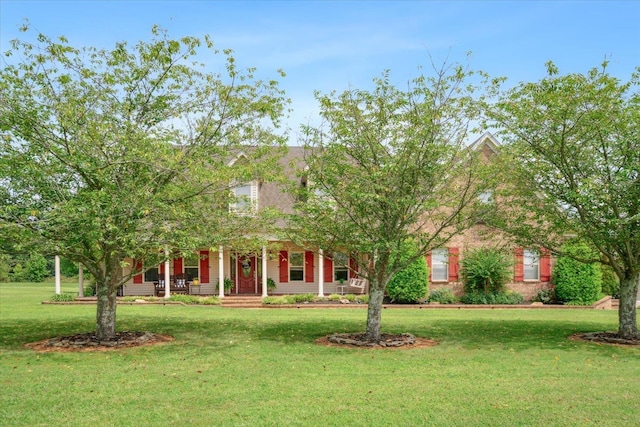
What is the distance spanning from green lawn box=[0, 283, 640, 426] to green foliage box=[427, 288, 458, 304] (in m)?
7.45

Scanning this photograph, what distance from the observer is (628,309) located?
13547mm

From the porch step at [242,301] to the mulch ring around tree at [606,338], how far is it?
459 inches

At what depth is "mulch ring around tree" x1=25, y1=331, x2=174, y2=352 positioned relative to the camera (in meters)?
11.9

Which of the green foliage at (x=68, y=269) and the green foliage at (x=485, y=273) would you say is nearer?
the green foliage at (x=485, y=273)

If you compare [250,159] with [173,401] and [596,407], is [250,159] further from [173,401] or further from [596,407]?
[596,407]

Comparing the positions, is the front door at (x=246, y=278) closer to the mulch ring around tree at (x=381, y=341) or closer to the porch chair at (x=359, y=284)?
the porch chair at (x=359, y=284)

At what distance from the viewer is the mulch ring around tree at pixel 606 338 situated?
13125mm

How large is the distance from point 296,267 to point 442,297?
22.8ft

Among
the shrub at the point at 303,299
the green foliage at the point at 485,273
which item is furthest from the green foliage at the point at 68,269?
the green foliage at the point at 485,273

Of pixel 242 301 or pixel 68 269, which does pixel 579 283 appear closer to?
pixel 242 301

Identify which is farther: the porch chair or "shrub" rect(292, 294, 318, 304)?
the porch chair

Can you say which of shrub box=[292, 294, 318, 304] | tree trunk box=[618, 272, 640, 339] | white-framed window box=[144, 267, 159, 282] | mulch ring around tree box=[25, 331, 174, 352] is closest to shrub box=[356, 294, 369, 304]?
shrub box=[292, 294, 318, 304]

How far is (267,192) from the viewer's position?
25453mm

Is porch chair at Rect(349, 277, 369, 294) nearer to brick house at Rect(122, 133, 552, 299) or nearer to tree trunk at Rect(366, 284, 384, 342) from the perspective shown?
brick house at Rect(122, 133, 552, 299)
